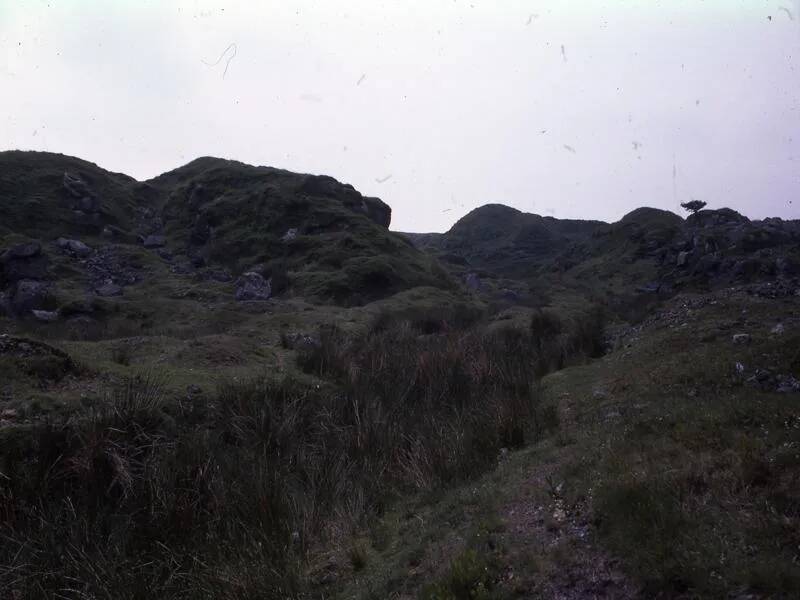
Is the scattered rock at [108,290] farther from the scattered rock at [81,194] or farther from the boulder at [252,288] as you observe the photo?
the scattered rock at [81,194]

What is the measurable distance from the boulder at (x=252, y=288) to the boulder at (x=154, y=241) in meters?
9.83

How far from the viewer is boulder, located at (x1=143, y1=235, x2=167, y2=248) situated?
3719 centimetres

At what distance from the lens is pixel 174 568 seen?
5.46m

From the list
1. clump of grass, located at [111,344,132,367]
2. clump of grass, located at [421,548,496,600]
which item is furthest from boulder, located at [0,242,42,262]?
clump of grass, located at [421,548,496,600]

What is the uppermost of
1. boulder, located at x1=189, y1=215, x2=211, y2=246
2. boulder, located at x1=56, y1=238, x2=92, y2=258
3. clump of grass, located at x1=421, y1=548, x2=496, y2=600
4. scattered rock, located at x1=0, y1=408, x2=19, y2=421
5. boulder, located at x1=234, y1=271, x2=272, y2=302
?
boulder, located at x1=189, y1=215, x2=211, y2=246

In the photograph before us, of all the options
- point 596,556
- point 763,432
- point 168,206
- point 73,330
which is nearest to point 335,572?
point 596,556

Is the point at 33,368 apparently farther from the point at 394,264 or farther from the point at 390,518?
the point at 394,264

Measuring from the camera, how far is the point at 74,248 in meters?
31.1

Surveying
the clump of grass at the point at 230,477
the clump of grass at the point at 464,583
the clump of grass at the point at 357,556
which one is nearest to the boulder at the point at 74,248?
the clump of grass at the point at 230,477

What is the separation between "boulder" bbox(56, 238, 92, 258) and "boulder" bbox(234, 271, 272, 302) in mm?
8397

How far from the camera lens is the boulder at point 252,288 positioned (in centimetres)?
2633

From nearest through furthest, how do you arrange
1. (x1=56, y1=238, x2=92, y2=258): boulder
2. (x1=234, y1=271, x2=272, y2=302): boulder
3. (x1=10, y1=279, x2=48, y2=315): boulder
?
(x1=10, y1=279, x2=48, y2=315): boulder, (x1=234, y1=271, x2=272, y2=302): boulder, (x1=56, y1=238, x2=92, y2=258): boulder

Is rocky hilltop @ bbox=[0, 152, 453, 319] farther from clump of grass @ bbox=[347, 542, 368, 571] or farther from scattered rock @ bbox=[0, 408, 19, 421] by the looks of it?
clump of grass @ bbox=[347, 542, 368, 571]

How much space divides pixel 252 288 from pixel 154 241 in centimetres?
1334
